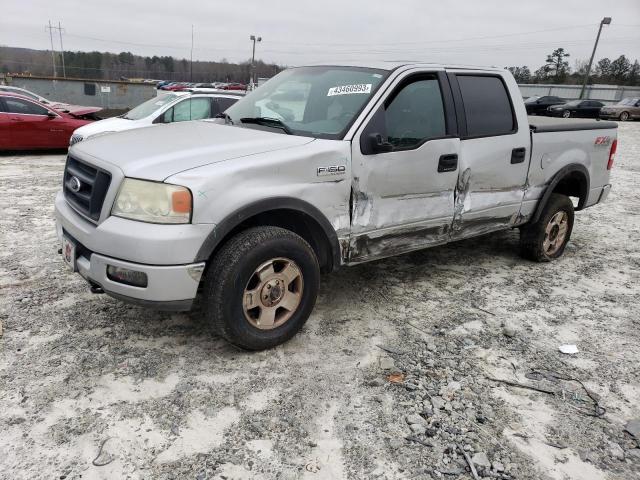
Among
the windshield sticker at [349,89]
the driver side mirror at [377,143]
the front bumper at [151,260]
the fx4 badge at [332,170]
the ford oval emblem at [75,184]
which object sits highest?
the windshield sticker at [349,89]

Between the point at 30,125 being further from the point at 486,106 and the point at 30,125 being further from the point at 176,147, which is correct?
the point at 486,106

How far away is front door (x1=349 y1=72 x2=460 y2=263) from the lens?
3.42m

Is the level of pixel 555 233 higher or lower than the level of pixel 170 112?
lower

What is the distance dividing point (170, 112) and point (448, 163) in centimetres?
719

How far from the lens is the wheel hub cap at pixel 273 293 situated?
120 inches

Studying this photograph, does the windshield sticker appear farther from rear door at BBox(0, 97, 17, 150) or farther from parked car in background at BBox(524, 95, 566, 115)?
parked car in background at BBox(524, 95, 566, 115)

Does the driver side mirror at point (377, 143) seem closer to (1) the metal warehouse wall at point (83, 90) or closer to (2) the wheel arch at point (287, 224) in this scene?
(2) the wheel arch at point (287, 224)

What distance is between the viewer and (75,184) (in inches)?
126

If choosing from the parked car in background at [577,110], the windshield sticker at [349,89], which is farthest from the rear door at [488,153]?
the parked car in background at [577,110]

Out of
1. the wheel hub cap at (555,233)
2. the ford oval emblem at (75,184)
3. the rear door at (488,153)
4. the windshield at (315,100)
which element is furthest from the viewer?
the wheel hub cap at (555,233)

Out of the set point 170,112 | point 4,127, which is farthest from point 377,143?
point 4,127

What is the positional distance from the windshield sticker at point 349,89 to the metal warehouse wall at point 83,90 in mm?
21598

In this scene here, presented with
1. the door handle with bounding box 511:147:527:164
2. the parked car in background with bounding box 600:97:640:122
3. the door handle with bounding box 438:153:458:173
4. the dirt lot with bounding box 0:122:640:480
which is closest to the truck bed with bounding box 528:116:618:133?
the door handle with bounding box 511:147:527:164

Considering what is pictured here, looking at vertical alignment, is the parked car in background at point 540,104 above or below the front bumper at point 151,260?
above
